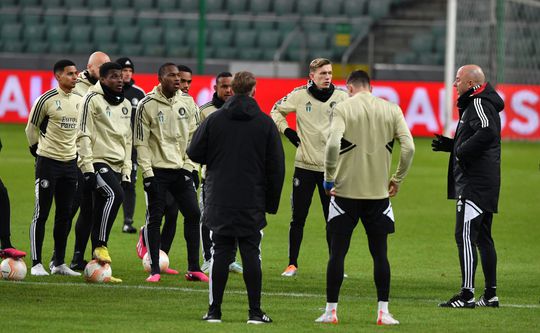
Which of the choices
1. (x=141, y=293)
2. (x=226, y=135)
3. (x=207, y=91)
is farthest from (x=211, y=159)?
(x=207, y=91)

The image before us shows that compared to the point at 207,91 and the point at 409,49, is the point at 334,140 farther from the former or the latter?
the point at 409,49

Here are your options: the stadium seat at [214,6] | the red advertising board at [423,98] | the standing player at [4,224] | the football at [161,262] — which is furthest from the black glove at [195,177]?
the stadium seat at [214,6]

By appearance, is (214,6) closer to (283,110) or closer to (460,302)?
(283,110)

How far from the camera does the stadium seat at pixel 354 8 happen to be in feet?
113

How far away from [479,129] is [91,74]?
173 inches

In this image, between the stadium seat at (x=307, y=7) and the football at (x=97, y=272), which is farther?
the stadium seat at (x=307, y=7)

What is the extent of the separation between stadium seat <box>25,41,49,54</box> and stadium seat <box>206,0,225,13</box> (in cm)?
499

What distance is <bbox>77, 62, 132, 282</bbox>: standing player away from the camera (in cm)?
1140

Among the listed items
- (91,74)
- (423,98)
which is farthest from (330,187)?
(423,98)

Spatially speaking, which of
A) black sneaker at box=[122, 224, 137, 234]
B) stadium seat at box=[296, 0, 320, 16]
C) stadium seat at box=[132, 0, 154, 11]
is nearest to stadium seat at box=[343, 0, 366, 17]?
stadium seat at box=[296, 0, 320, 16]

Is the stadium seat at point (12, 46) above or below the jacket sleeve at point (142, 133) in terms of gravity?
above

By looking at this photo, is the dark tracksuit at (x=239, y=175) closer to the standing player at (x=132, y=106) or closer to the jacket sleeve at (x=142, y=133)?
the jacket sleeve at (x=142, y=133)

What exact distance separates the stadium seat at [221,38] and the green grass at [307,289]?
1601 centimetres

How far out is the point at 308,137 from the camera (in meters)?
12.3
